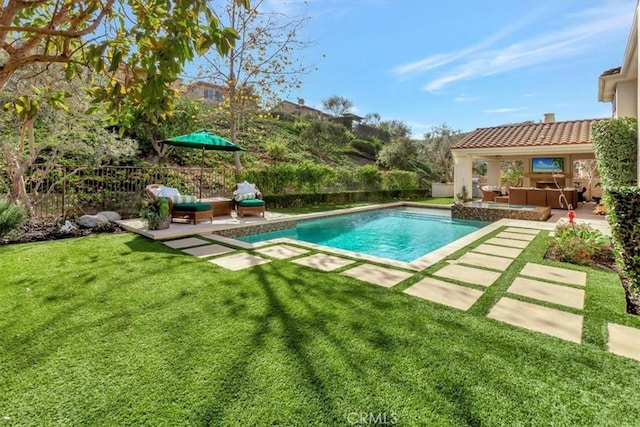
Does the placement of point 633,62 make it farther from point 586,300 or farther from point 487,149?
point 487,149

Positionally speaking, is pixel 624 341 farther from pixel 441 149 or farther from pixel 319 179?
pixel 441 149

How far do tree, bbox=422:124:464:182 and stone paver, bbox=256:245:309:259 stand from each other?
23.4m

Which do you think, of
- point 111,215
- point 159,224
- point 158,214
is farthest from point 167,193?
point 111,215

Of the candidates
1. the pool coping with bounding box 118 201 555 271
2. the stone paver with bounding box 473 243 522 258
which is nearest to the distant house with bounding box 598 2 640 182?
the pool coping with bounding box 118 201 555 271

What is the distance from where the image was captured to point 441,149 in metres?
27.4

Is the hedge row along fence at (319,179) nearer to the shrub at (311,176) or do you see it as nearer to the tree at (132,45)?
the shrub at (311,176)

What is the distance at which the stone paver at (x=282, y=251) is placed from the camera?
5.93m

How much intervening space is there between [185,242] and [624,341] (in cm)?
719

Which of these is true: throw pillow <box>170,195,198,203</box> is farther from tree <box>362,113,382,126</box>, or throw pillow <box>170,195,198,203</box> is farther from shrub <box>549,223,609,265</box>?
tree <box>362,113,382,126</box>

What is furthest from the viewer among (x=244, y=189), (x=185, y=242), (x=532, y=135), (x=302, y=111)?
(x=302, y=111)

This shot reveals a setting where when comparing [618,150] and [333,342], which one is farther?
[618,150]

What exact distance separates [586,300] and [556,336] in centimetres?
132

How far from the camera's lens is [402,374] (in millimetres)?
2338

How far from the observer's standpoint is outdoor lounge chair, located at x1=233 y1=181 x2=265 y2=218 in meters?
10.4
